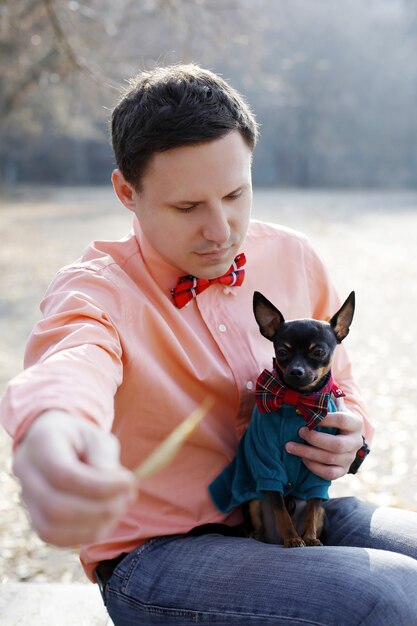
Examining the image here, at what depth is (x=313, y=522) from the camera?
2318mm

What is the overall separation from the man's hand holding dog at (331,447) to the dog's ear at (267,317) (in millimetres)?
330

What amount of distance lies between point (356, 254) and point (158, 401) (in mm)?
14828

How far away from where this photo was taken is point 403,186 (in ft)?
136

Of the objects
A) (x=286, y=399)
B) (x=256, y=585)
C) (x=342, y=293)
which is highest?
(x=286, y=399)

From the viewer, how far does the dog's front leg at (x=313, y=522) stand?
2.28m

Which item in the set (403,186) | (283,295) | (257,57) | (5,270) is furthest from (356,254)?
(403,186)

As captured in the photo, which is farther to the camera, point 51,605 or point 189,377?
point 51,605

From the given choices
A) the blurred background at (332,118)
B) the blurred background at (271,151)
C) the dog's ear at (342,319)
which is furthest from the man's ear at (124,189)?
the blurred background at (332,118)

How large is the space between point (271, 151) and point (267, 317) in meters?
42.9

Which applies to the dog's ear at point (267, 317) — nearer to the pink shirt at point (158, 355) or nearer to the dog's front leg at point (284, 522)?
the pink shirt at point (158, 355)

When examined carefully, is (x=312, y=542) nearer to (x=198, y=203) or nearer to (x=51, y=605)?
(x=198, y=203)

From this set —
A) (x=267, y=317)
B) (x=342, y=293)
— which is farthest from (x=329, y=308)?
(x=342, y=293)

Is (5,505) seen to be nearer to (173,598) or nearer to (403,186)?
(173,598)


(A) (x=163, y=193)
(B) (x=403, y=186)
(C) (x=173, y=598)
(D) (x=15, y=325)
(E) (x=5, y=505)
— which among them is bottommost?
(B) (x=403, y=186)
